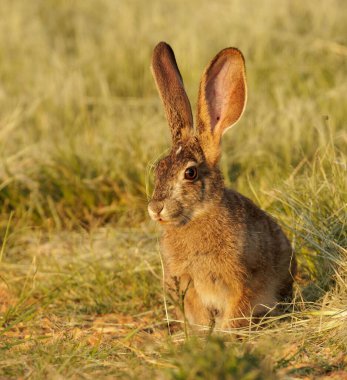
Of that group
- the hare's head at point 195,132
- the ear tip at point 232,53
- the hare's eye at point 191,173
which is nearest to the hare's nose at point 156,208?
the hare's head at point 195,132

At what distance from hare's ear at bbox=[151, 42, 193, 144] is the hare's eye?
0.82ft

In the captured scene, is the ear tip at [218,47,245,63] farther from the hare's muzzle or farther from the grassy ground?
the hare's muzzle

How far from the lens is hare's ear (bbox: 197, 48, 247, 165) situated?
13.1 ft

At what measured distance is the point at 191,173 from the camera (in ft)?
12.5

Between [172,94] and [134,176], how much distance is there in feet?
5.27

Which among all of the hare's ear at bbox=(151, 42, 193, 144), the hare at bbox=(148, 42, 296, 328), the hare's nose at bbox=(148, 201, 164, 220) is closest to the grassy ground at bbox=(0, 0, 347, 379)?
the hare at bbox=(148, 42, 296, 328)

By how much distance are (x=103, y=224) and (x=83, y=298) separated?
3.00 feet

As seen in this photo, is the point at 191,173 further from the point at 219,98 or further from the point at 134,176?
the point at 134,176

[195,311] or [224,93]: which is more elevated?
[224,93]

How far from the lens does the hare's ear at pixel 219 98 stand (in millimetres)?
3986

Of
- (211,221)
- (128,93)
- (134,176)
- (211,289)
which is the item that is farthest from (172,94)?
(128,93)

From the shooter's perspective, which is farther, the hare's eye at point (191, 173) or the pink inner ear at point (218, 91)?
the pink inner ear at point (218, 91)

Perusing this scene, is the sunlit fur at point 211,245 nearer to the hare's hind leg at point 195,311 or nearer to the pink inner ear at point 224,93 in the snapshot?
the hare's hind leg at point 195,311

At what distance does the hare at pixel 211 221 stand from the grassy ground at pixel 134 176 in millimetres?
186
